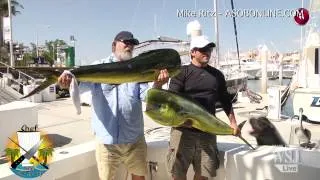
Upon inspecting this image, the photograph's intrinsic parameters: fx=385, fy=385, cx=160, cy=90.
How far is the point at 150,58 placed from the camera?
2047 mm

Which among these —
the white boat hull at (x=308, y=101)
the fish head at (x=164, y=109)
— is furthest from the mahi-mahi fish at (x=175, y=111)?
the white boat hull at (x=308, y=101)

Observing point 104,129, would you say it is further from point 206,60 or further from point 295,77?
point 295,77

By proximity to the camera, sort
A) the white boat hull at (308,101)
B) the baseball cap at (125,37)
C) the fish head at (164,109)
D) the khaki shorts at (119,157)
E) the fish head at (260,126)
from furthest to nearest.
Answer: the white boat hull at (308,101)
the fish head at (260,126)
the khaki shorts at (119,157)
the baseball cap at (125,37)
the fish head at (164,109)

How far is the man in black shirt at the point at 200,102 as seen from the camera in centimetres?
280

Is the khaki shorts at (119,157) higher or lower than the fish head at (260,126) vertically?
lower

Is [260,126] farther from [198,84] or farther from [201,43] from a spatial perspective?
[201,43]

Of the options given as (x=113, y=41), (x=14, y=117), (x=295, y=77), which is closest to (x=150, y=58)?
(x=113, y=41)

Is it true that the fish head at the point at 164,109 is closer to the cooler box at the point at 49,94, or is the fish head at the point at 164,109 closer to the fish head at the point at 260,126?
the fish head at the point at 260,126

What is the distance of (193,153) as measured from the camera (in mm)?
2895

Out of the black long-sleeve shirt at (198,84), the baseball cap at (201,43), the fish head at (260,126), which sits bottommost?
the fish head at (260,126)

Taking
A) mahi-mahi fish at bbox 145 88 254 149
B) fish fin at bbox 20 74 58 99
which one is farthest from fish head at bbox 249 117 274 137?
fish fin at bbox 20 74 58 99

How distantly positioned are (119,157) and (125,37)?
93 cm

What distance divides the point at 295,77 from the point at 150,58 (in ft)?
43.9

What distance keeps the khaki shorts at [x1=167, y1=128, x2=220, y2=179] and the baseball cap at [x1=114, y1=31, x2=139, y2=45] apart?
746 mm
